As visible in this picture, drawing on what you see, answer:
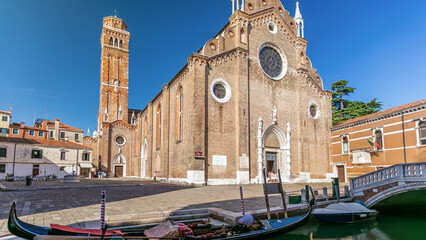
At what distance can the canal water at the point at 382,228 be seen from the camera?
898 centimetres

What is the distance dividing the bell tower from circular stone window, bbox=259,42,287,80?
29287mm

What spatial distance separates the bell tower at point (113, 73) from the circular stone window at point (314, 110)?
103 feet

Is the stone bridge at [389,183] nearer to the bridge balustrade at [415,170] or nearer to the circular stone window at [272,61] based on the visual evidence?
the bridge balustrade at [415,170]

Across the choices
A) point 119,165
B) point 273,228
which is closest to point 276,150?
point 273,228

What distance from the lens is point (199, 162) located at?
67.0 ft

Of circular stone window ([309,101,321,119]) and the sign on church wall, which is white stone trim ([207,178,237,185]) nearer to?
the sign on church wall

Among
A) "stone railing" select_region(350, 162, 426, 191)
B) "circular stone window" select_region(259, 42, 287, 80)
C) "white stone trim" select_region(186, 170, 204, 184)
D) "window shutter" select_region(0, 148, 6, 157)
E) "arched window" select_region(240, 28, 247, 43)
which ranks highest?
"arched window" select_region(240, 28, 247, 43)

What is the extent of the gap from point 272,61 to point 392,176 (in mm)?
16749

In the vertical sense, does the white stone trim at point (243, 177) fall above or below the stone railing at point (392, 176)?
below

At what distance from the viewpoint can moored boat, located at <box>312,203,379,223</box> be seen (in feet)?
34.3

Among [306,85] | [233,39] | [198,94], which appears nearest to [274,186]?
[198,94]

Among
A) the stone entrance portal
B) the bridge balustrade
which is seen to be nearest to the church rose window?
the stone entrance portal

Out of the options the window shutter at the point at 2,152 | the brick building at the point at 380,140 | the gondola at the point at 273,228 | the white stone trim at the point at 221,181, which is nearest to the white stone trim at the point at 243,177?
the white stone trim at the point at 221,181

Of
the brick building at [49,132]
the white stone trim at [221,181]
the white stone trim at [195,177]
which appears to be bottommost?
the white stone trim at [221,181]
